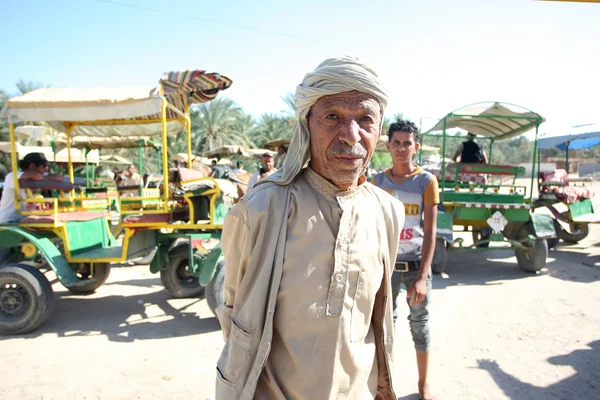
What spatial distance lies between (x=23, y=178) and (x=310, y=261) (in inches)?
177

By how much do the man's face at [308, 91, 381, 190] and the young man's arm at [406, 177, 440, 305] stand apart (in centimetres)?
141

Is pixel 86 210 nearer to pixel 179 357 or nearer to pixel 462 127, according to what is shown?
pixel 179 357

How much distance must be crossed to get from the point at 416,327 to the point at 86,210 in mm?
4875

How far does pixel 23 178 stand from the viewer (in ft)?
14.4

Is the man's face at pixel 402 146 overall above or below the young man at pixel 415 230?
above

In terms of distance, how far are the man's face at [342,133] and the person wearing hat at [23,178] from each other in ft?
13.9

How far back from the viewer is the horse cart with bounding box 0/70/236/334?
417 cm

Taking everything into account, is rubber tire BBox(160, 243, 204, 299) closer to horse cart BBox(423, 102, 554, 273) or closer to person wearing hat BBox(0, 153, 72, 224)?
person wearing hat BBox(0, 153, 72, 224)

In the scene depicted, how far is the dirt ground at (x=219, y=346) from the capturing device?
122 inches

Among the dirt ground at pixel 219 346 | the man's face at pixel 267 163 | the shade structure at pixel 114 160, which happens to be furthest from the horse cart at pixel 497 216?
the shade structure at pixel 114 160

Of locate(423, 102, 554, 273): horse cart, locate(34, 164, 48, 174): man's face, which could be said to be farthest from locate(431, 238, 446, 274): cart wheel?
locate(34, 164, 48, 174): man's face

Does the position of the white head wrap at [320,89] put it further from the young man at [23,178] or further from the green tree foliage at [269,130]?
the green tree foliage at [269,130]

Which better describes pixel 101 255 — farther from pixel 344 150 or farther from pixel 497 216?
pixel 497 216

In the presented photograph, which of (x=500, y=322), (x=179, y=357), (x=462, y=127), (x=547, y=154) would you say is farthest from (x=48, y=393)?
(x=547, y=154)
